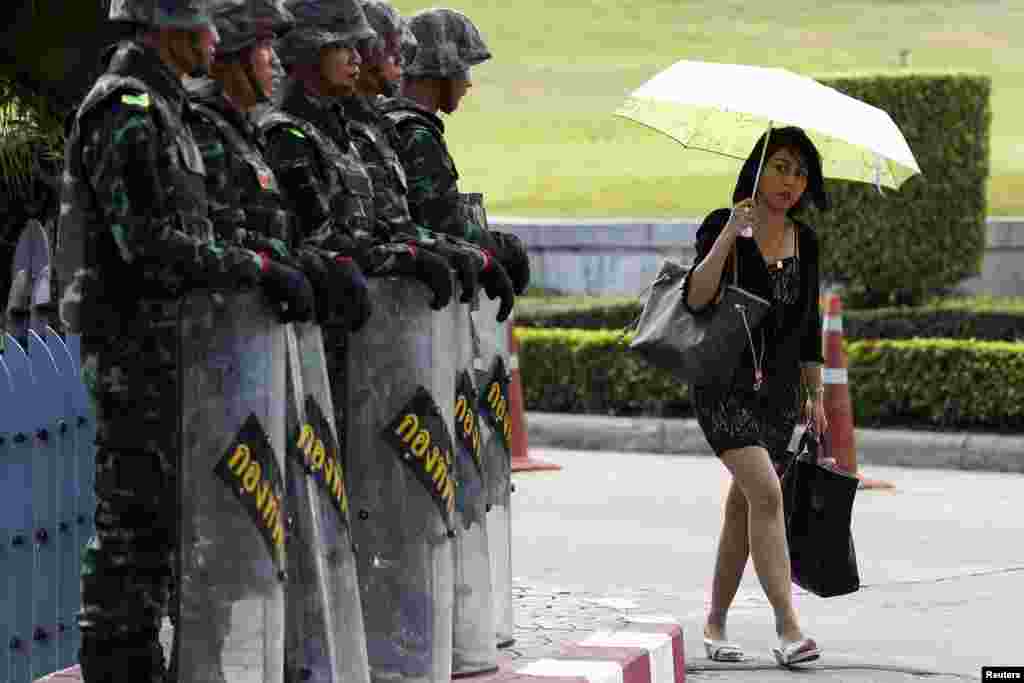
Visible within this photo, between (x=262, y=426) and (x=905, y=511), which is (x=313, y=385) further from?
(x=905, y=511)

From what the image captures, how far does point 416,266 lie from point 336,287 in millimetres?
532

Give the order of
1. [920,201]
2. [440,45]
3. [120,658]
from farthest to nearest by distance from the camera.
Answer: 1. [920,201]
2. [440,45]
3. [120,658]

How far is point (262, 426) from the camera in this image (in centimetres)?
489

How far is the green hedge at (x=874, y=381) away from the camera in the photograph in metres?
14.0

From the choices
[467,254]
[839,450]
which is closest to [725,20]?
[839,450]

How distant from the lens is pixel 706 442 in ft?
41.9

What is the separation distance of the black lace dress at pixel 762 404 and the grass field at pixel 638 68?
1697 cm

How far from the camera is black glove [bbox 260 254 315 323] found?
4852mm

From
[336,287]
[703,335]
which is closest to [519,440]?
[703,335]

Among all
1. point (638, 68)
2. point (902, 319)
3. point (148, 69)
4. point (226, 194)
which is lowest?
point (902, 319)

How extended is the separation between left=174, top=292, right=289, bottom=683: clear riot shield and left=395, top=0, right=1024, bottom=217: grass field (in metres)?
19.9

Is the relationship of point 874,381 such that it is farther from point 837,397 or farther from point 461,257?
point 461,257

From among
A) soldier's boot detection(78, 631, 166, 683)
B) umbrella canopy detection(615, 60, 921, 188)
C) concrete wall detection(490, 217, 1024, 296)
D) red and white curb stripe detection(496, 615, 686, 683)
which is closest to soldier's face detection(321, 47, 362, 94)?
soldier's boot detection(78, 631, 166, 683)

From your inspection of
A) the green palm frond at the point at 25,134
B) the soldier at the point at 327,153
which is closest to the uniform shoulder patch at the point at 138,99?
the soldier at the point at 327,153
